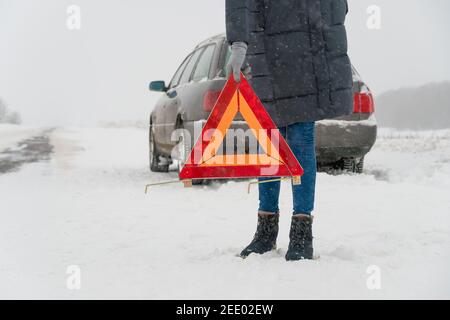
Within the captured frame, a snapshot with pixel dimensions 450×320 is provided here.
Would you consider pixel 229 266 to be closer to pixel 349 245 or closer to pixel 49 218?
pixel 349 245

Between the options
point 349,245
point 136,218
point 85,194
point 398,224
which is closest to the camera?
point 349,245

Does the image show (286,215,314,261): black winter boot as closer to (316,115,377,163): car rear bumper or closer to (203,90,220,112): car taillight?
(203,90,220,112): car taillight

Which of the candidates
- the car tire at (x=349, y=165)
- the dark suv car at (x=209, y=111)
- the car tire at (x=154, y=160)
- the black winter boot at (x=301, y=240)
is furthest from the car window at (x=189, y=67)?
the black winter boot at (x=301, y=240)

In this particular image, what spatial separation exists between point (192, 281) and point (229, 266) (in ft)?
0.97

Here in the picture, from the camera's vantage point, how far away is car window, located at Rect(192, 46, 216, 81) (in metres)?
6.10

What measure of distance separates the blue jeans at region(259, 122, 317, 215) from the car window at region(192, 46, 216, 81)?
2994mm

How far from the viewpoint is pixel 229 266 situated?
290 centimetres

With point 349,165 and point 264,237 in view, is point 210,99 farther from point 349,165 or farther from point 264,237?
point 264,237

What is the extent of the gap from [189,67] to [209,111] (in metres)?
1.49

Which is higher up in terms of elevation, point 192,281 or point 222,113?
point 222,113

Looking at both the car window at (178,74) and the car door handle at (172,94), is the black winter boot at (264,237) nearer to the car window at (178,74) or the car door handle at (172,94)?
the car door handle at (172,94)

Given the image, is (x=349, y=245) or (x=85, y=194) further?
(x=85, y=194)

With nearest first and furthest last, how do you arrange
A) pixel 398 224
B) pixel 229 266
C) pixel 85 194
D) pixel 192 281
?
pixel 192 281 < pixel 229 266 < pixel 398 224 < pixel 85 194
